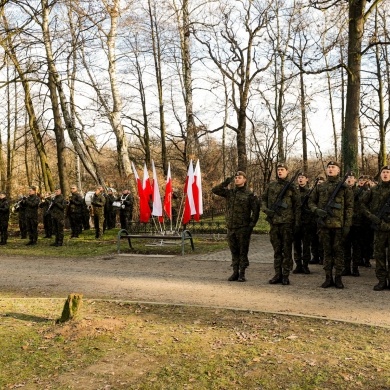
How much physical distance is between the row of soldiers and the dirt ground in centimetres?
373

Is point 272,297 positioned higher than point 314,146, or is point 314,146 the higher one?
point 314,146

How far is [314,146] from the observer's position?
40969 mm

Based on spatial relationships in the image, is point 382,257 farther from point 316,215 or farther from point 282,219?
point 282,219

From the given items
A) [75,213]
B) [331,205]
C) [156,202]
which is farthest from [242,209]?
[75,213]

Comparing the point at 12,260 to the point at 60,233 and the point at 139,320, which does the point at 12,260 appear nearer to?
the point at 60,233

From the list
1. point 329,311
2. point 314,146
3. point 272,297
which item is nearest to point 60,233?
point 272,297

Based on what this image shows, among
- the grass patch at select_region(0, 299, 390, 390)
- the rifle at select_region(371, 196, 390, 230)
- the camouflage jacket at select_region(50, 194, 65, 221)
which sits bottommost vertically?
the grass patch at select_region(0, 299, 390, 390)

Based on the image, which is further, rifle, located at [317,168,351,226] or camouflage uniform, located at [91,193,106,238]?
camouflage uniform, located at [91,193,106,238]

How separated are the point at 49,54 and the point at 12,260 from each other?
28.9 feet

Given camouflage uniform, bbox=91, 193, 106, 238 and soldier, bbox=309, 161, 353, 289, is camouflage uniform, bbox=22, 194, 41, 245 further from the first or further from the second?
soldier, bbox=309, 161, 353, 289

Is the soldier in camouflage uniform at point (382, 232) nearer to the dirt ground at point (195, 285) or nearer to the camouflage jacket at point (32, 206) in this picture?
the dirt ground at point (195, 285)

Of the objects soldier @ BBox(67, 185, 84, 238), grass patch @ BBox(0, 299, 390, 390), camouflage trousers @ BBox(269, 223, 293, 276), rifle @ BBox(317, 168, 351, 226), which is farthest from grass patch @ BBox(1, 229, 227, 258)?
grass patch @ BBox(0, 299, 390, 390)

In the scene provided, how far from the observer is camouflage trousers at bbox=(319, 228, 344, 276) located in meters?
8.52

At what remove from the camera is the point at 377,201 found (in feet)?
29.9
